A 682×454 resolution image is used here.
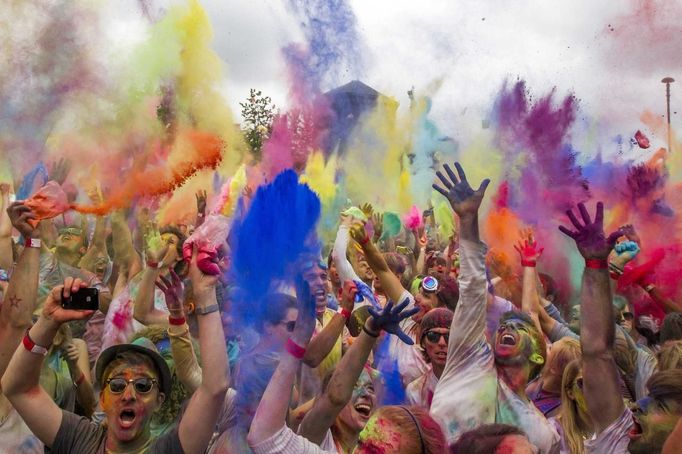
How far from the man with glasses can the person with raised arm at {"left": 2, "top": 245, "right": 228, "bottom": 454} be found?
5.22 feet

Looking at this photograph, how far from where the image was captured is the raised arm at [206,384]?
2.94 m

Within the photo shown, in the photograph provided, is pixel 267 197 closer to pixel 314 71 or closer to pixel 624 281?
pixel 624 281

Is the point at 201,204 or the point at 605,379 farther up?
the point at 201,204

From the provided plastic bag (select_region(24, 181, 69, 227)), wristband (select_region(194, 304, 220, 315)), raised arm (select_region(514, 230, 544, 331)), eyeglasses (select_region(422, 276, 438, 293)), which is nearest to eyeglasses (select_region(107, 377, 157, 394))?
wristband (select_region(194, 304, 220, 315))

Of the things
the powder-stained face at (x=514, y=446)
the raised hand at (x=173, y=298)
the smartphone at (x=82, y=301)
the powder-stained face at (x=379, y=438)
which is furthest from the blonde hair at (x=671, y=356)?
the smartphone at (x=82, y=301)

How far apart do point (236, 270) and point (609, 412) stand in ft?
5.91

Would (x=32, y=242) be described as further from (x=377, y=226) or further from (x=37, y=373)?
(x=377, y=226)

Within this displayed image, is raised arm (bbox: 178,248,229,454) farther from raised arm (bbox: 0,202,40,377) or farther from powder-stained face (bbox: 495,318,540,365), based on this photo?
powder-stained face (bbox: 495,318,540,365)

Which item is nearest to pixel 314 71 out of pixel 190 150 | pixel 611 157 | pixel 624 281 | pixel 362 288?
pixel 190 150

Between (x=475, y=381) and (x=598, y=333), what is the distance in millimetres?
644

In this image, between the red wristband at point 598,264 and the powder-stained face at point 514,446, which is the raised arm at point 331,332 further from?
the powder-stained face at point 514,446

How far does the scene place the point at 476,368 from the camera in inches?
147

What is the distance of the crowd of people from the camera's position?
2.98 meters

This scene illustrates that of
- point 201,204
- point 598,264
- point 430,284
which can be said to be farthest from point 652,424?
point 201,204
